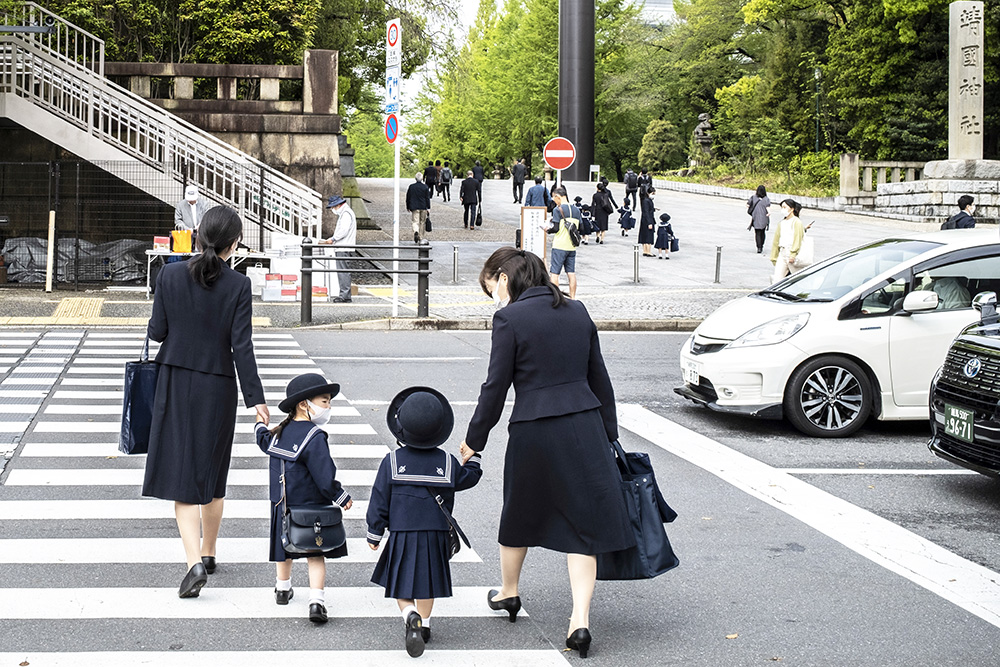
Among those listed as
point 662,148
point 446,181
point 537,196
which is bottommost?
point 537,196

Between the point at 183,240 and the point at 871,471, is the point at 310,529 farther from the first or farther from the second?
the point at 183,240

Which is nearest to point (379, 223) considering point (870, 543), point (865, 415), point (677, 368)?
point (677, 368)

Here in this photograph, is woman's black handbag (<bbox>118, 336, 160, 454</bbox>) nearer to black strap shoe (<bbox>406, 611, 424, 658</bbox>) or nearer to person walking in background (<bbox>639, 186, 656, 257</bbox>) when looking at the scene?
black strap shoe (<bbox>406, 611, 424, 658</bbox>)

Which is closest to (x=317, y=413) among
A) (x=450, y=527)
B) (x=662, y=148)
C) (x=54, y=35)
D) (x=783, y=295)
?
(x=450, y=527)

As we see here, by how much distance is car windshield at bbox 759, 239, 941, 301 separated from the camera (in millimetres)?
10188

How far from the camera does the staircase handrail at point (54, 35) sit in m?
24.0

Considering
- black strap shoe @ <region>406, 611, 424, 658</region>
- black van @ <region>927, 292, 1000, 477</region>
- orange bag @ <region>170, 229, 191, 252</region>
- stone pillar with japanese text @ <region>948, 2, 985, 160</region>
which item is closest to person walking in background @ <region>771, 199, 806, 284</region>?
orange bag @ <region>170, 229, 191, 252</region>

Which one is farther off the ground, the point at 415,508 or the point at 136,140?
the point at 136,140

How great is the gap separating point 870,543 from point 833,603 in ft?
3.86

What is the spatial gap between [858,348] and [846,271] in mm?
1206

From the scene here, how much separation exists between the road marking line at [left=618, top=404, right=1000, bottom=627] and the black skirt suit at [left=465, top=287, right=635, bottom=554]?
203 centimetres

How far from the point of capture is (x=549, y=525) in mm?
4875

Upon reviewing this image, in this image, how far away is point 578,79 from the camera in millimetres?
55875

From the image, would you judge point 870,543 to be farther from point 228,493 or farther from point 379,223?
point 379,223
